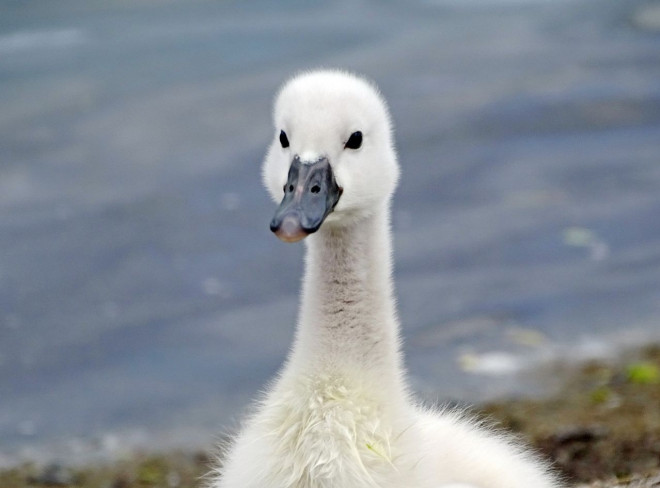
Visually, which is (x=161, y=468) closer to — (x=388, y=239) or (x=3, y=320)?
(x=3, y=320)

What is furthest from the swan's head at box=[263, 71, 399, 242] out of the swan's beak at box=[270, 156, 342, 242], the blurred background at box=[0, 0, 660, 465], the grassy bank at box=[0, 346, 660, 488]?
the blurred background at box=[0, 0, 660, 465]

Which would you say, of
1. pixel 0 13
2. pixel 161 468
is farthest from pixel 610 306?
pixel 0 13

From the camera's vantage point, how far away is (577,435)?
612 cm

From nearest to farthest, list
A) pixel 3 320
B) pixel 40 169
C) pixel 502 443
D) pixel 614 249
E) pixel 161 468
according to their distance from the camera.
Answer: pixel 502 443, pixel 161 468, pixel 3 320, pixel 614 249, pixel 40 169

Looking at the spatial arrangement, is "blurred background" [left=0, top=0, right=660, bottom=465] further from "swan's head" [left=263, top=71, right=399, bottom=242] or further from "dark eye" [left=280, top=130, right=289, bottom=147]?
"dark eye" [left=280, top=130, right=289, bottom=147]

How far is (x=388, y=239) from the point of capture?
411 cm

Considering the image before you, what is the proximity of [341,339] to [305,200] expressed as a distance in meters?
0.53

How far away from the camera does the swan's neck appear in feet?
12.9

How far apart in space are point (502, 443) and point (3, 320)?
3.99 metres

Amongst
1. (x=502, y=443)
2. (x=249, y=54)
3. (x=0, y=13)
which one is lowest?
(x=502, y=443)

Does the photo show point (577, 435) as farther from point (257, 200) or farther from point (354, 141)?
point (257, 200)

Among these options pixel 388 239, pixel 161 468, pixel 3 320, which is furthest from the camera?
pixel 3 320

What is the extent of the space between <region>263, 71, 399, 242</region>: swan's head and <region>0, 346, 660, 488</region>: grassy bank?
224 cm

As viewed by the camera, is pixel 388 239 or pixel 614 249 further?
pixel 614 249
